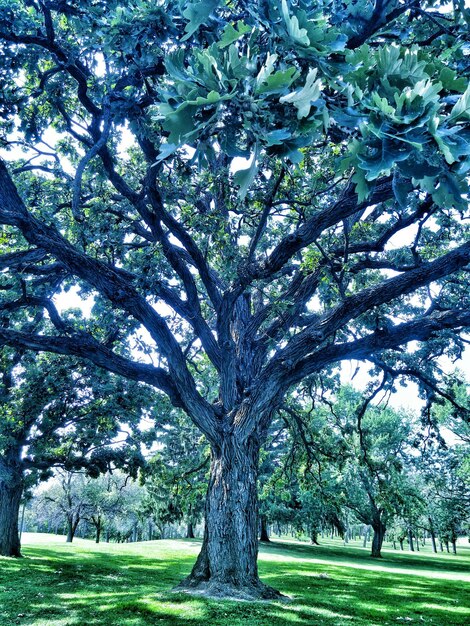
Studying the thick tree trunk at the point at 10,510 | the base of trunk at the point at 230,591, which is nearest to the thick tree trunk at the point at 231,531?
the base of trunk at the point at 230,591

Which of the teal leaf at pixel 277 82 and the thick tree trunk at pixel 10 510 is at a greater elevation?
the teal leaf at pixel 277 82

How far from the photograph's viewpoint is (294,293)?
1020cm

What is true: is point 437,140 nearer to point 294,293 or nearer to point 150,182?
point 150,182

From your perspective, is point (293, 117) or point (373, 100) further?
point (293, 117)

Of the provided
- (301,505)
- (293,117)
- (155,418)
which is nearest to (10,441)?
(155,418)

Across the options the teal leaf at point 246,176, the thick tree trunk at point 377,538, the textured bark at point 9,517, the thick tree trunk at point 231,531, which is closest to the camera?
the teal leaf at point 246,176

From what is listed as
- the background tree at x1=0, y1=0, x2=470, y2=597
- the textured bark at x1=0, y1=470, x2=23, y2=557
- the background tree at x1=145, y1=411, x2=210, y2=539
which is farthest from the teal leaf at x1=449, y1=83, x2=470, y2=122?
the textured bark at x1=0, y1=470, x2=23, y2=557

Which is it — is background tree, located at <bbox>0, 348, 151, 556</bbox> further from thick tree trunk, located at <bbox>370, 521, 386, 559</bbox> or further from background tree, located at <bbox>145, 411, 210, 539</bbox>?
thick tree trunk, located at <bbox>370, 521, 386, 559</bbox>

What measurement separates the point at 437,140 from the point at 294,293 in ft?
27.0

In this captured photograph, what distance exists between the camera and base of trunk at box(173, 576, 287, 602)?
301 inches

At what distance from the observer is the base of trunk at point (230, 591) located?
25.1 feet

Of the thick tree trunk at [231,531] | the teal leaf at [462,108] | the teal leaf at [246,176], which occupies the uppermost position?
the teal leaf at [462,108]

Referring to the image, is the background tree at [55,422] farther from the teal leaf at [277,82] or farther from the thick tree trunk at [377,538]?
the thick tree trunk at [377,538]

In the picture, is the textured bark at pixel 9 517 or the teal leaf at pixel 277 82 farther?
the textured bark at pixel 9 517
